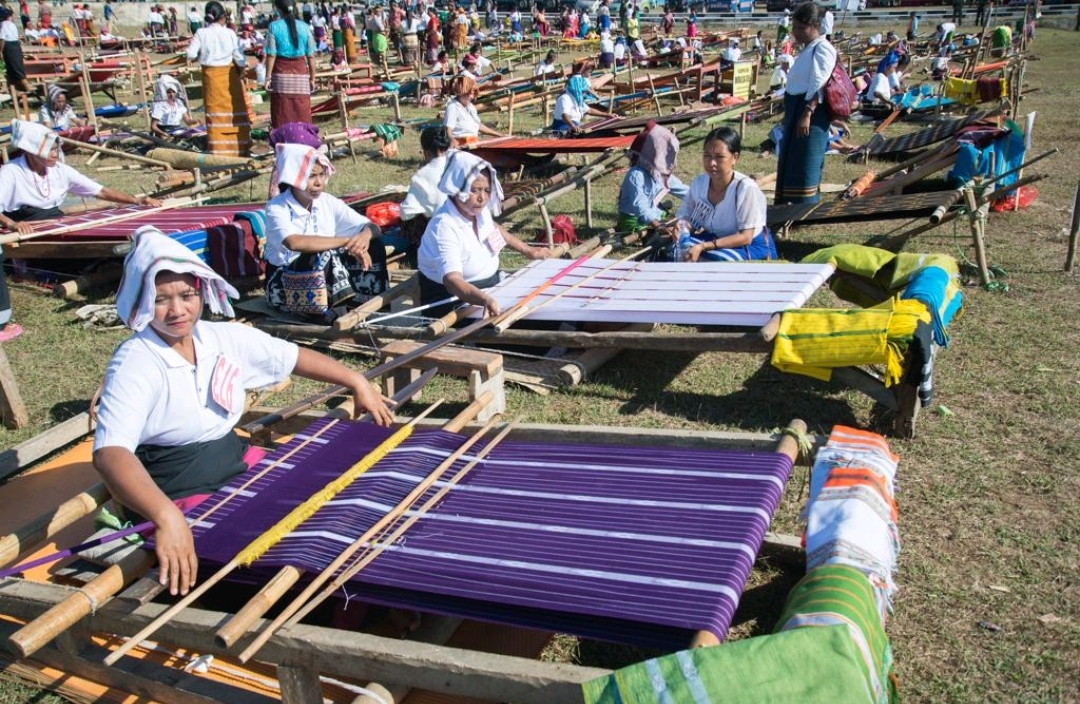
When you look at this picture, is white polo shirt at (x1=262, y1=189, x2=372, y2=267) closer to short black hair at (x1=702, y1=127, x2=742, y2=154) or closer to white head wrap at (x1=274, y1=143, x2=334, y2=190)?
white head wrap at (x1=274, y1=143, x2=334, y2=190)

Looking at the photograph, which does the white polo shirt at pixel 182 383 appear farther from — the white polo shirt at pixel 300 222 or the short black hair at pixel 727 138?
the short black hair at pixel 727 138

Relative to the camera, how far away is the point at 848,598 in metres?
2.23

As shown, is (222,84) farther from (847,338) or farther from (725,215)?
(847,338)

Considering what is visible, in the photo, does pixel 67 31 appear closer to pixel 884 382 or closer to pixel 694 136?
pixel 694 136

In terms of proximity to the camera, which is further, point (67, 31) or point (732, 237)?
point (67, 31)

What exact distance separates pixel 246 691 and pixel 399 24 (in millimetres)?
27232

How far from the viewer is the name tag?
2.84 meters

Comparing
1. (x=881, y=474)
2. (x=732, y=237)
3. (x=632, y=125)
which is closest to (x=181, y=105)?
(x=632, y=125)

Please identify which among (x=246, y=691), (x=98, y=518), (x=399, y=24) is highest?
(x=399, y=24)

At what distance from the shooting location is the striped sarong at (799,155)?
7.39 metres

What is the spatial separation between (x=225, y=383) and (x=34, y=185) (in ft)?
17.8

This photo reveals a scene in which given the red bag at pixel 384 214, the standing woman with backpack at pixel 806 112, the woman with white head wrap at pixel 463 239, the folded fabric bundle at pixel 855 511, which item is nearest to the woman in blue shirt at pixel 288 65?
the red bag at pixel 384 214

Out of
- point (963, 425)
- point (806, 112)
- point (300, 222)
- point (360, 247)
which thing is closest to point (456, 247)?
point (360, 247)

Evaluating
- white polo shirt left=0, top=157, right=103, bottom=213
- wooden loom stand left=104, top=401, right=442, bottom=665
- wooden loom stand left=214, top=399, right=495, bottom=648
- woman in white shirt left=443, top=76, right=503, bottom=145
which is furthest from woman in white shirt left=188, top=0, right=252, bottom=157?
wooden loom stand left=104, top=401, right=442, bottom=665
